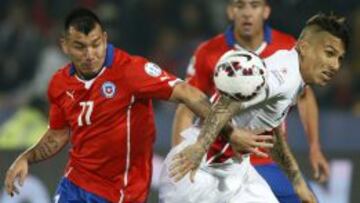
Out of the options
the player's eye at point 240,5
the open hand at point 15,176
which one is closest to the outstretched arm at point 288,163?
the open hand at point 15,176

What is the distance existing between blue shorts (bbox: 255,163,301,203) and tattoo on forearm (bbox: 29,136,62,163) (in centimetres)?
119

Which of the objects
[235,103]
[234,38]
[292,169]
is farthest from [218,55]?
[235,103]

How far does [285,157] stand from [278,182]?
0.70 metres

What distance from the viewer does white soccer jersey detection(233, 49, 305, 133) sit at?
544 cm

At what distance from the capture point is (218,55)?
702 centimetres

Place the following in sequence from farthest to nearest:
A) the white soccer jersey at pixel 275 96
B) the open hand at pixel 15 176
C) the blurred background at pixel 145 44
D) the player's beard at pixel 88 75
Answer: the blurred background at pixel 145 44, the open hand at pixel 15 176, the player's beard at pixel 88 75, the white soccer jersey at pixel 275 96

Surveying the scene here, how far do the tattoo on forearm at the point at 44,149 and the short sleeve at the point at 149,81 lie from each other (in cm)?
63

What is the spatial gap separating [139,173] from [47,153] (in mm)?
Result: 497

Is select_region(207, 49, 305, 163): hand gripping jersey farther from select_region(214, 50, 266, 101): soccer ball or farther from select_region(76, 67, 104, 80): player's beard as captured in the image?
select_region(76, 67, 104, 80): player's beard

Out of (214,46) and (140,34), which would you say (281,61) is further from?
(140,34)

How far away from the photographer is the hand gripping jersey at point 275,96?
17.8 ft

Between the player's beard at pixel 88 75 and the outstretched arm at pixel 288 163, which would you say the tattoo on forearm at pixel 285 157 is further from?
the player's beard at pixel 88 75

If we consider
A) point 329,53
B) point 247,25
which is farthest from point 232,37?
point 329,53

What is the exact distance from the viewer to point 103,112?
5.88 m
